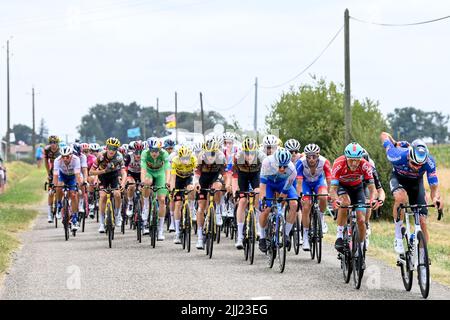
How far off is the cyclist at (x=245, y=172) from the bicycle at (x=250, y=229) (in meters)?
0.27

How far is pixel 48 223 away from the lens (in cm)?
2452

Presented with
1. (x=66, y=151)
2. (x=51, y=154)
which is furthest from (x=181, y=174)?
(x=51, y=154)

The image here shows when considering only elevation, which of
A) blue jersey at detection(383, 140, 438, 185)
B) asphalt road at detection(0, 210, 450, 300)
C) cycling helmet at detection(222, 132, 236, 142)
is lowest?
asphalt road at detection(0, 210, 450, 300)

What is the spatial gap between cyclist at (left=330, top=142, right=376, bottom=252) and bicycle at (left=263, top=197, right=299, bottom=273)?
1.07 meters

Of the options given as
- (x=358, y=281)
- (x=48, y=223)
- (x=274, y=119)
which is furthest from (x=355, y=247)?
(x=274, y=119)

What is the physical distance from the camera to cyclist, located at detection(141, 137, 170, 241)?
58.9 ft

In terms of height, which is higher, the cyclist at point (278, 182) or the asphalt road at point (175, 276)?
the cyclist at point (278, 182)

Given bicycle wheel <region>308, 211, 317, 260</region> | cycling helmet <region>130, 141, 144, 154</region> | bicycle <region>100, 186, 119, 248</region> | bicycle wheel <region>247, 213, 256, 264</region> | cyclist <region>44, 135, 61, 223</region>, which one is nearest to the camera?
bicycle wheel <region>247, 213, 256, 264</region>

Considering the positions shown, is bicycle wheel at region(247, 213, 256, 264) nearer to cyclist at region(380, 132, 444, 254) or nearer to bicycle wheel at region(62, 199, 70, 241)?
cyclist at region(380, 132, 444, 254)

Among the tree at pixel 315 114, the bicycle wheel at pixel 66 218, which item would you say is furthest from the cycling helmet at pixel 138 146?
the tree at pixel 315 114

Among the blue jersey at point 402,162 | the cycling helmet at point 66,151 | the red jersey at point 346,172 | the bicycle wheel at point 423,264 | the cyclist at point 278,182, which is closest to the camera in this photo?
the bicycle wheel at point 423,264

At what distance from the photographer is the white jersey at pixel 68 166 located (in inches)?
769

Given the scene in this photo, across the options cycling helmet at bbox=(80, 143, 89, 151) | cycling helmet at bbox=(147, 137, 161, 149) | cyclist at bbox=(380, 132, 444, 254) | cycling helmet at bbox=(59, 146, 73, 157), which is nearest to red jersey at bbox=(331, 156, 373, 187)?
cyclist at bbox=(380, 132, 444, 254)

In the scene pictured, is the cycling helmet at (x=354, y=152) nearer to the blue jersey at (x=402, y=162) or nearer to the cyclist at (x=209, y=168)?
the blue jersey at (x=402, y=162)
